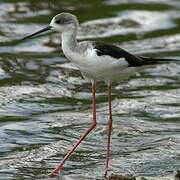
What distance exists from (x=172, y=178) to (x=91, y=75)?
1673mm

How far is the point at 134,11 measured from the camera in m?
18.4

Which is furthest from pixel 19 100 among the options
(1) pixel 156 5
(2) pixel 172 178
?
(1) pixel 156 5

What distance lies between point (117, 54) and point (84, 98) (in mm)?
3460

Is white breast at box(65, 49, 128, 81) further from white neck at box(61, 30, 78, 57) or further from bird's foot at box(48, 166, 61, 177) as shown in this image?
bird's foot at box(48, 166, 61, 177)

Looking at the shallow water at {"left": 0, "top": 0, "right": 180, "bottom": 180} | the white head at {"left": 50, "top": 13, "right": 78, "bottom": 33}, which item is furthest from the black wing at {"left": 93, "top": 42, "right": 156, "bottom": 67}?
the shallow water at {"left": 0, "top": 0, "right": 180, "bottom": 180}

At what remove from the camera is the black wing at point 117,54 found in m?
8.96

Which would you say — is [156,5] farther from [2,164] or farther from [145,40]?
[2,164]

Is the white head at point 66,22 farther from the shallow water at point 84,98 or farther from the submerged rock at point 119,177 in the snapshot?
the submerged rock at point 119,177

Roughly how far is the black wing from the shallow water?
1203mm

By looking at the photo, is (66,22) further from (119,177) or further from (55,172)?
(119,177)

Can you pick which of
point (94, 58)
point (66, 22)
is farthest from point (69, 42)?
point (94, 58)

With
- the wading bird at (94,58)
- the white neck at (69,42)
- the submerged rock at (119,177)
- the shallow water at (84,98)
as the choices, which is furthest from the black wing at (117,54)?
the submerged rock at (119,177)

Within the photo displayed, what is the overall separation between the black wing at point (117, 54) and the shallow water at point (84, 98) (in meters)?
1.20

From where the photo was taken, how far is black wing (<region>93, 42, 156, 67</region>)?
8.96 meters
